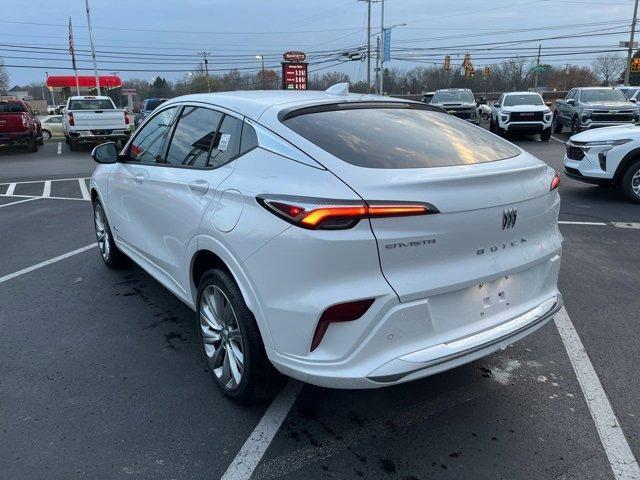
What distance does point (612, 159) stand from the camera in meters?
8.60

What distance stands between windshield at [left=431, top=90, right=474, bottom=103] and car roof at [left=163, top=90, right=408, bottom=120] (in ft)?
71.6

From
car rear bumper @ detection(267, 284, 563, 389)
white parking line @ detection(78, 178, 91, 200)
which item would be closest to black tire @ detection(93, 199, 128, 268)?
car rear bumper @ detection(267, 284, 563, 389)

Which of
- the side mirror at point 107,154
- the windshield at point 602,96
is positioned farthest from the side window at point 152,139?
the windshield at point 602,96

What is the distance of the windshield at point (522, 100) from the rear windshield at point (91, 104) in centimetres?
1535

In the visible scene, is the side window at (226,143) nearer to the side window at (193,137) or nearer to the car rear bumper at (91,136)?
the side window at (193,137)

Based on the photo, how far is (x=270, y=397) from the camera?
119 inches

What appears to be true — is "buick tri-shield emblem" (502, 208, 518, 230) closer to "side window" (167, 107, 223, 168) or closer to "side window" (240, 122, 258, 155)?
"side window" (240, 122, 258, 155)

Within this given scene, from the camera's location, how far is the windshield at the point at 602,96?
18875mm

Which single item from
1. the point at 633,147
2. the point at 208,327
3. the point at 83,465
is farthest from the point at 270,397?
the point at 633,147

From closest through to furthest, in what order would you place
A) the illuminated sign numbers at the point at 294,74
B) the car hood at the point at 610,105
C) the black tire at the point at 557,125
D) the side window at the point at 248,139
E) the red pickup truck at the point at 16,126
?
the side window at the point at 248,139, the car hood at the point at 610,105, the red pickup truck at the point at 16,126, the black tire at the point at 557,125, the illuminated sign numbers at the point at 294,74

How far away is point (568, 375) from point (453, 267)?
4.77 feet

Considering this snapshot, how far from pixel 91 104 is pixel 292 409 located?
66.8 feet

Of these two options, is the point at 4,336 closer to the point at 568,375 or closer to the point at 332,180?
the point at 332,180

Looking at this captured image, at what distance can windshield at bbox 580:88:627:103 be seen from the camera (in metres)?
18.9
